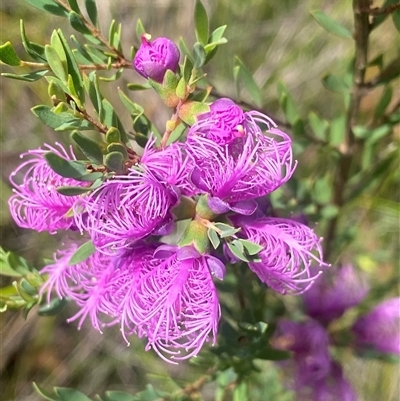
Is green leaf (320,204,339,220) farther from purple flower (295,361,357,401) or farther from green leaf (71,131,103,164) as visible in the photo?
green leaf (71,131,103,164)

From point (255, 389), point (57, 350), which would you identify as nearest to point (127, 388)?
point (57, 350)

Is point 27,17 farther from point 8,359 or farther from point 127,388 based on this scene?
point 127,388

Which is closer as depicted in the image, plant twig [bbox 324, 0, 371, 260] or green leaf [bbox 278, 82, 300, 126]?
→ plant twig [bbox 324, 0, 371, 260]

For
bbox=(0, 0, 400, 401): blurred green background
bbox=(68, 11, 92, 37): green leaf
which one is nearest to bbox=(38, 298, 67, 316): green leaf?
bbox=(68, 11, 92, 37): green leaf

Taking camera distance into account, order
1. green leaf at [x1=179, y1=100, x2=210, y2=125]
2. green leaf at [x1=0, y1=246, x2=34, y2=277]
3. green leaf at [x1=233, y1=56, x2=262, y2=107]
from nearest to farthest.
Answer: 1. green leaf at [x1=179, y1=100, x2=210, y2=125]
2. green leaf at [x1=0, y1=246, x2=34, y2=277]
3. green leaf at [x1=233, y1=56, x2=262, y2=107]

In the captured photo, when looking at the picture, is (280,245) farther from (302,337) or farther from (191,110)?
(302,337)

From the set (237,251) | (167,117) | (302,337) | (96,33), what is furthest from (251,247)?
(167,117)
